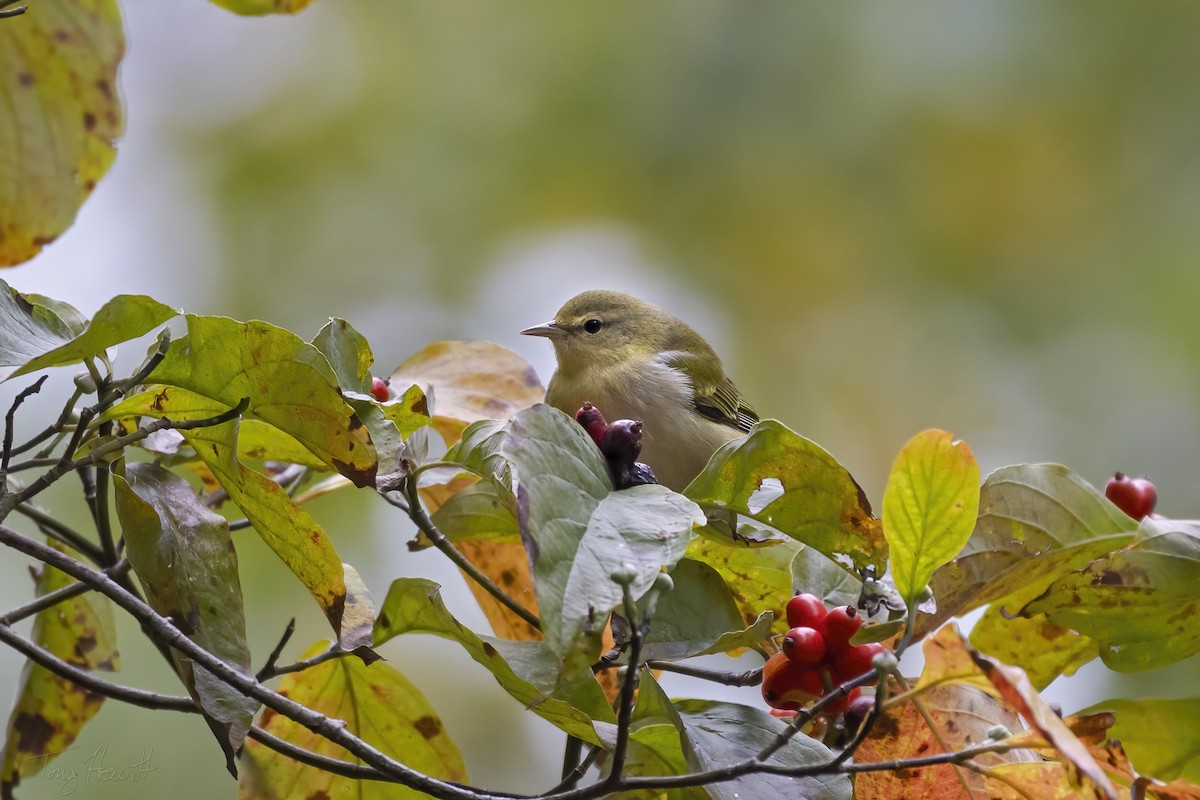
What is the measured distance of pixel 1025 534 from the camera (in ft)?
5.83

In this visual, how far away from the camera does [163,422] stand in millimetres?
1572

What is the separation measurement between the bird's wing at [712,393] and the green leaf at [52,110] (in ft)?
6.72

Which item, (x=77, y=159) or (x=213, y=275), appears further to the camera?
(x=213, y=275)

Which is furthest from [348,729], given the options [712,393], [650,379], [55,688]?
[712,393]

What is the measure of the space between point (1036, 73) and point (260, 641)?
593cm

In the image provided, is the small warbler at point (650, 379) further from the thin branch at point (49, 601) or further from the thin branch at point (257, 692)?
the thin branch at point (257, 692)

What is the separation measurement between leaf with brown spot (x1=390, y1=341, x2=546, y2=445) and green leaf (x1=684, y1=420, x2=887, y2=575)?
2.77 feet

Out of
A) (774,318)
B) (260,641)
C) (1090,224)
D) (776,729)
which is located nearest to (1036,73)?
(1090,224)

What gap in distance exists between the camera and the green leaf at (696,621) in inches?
63.4

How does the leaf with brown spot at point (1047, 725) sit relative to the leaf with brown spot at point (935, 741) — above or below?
above

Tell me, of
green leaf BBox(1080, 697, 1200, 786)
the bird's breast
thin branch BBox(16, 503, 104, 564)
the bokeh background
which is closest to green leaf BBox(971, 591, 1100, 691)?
green leaf BBox(1080, 697, 1200, 786)

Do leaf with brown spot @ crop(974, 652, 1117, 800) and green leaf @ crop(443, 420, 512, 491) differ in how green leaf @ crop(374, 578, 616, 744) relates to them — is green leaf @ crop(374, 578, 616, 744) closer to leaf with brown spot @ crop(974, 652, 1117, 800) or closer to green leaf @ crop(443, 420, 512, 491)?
green leaf @ crop(443, 420, 512, 491)

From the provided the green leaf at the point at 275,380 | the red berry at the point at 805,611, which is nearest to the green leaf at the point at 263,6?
the green leaf at the point at 275,380

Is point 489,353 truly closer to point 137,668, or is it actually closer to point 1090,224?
point 137,668
